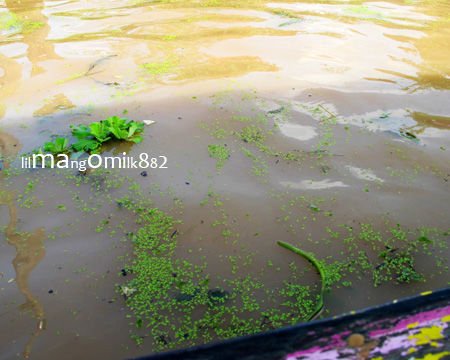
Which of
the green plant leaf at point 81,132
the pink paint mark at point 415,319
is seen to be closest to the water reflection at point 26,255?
the green plant leaf at point 81,132

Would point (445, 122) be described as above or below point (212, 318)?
above

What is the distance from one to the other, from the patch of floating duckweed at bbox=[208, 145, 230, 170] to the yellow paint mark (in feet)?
7.16

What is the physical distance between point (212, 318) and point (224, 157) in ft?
4.99

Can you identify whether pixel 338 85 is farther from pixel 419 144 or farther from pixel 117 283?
pixel 117 283

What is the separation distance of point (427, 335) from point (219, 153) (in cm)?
239

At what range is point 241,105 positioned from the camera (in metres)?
4.09

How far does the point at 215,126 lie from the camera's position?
3768 millimetres

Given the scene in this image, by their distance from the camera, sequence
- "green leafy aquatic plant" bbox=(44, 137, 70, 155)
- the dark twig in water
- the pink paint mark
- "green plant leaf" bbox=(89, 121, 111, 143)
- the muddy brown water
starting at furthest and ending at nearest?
1. the dark twig in water
2. "green plant leaf" bbox=(89, 121, 111, 143)
3. "green leafy aquatic plant" bbox=(44, 137, 70, 155)
4. the muddy brown water
5. the pink paint mark

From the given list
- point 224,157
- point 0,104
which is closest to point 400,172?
point 224,157

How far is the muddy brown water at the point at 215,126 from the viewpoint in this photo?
225 cm

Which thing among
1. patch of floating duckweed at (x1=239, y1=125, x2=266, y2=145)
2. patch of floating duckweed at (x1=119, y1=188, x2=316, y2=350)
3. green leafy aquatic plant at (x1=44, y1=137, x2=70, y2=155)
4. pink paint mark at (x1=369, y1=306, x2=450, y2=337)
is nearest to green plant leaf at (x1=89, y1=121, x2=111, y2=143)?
green leafy aquatic plant at (x1=44, y1=137, x2=70, y2=155)

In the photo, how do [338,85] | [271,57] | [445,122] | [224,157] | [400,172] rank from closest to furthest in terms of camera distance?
[400,172] → [224,157] → [445,122] → [338,85] → [271,57]

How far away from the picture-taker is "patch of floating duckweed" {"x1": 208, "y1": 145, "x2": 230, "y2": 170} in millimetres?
3273

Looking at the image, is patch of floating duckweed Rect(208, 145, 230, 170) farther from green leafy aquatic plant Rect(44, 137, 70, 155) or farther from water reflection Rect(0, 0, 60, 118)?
Answer: water reflection Rect(0, 0, 60, 118)
